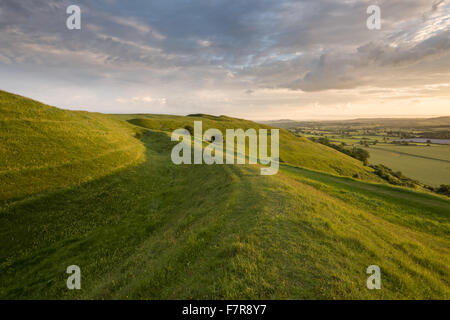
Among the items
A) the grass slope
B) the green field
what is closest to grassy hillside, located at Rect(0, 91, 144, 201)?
the green field

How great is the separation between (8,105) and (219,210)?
4273 centimetres

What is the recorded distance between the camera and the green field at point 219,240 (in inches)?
285

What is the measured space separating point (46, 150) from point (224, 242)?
31.3 m

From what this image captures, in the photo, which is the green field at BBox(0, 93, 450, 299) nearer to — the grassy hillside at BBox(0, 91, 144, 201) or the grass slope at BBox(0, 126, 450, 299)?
the grass slope at BBox(0, 126, 450, 299)

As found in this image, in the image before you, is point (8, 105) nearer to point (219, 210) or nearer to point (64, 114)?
point (64, 114)

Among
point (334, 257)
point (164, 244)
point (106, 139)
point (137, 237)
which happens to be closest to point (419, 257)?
Result: point (334, 257)

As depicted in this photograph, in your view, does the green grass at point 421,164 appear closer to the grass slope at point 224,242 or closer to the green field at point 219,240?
the green field at point 219,240

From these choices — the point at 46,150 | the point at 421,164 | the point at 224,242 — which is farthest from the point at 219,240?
the point at 421,164

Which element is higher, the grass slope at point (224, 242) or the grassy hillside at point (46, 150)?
the grassy hillside at point (46, 150)

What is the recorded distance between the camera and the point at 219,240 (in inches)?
395

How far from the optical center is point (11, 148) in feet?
77.7

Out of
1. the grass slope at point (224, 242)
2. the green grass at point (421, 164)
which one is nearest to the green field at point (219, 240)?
the grass slope at point (224, 242)

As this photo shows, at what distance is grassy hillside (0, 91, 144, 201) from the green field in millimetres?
549

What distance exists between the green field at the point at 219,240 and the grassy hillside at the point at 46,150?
549 millimetres
